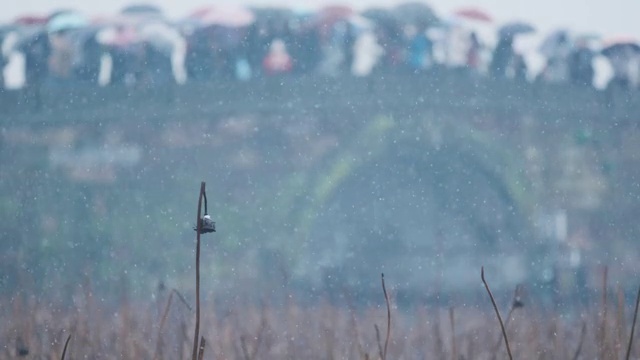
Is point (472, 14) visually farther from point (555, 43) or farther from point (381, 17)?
point (381, 17)

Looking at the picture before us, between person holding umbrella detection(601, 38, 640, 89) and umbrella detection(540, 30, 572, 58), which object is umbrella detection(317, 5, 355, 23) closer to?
umbrella detection(540, 30, 572, 58)

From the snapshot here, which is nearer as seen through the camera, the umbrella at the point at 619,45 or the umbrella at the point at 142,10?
the umbrella at the point at 142,10

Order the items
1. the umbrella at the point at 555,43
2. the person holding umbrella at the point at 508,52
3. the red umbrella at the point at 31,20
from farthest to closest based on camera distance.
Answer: the umbrella at the point at 555,43, the person holding umbrella at the point at 508,52, the red umbrella at the point at 31,20

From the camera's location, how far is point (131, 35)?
368 inches

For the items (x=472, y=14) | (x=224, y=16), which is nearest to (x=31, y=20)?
(x=224, y=16)

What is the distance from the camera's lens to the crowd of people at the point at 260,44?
9.22 m

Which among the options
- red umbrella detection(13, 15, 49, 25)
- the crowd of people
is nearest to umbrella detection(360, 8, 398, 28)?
the crowd of people

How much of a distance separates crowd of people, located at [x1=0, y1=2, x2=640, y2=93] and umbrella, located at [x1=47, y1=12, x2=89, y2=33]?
0.01m

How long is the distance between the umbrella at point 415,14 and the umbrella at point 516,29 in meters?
0.89

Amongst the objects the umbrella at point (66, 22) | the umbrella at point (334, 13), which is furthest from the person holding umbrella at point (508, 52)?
the umbrella at point (66, 22)

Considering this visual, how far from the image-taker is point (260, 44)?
30.4 ft

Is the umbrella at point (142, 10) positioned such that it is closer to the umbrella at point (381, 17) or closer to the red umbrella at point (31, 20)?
the red umbrella at point (31, 20)

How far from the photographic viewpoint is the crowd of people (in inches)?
363

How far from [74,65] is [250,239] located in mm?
2876
